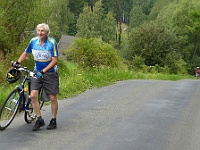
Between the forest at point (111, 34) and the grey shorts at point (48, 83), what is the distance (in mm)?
9571

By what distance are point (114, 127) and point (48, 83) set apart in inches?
66.6

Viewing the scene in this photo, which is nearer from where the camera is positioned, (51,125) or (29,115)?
(51,125)

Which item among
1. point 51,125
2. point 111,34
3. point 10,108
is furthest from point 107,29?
point 10,108

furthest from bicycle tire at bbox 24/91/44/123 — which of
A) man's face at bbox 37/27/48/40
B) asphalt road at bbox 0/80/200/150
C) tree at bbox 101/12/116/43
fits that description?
tree at bbox 101/12/116/43

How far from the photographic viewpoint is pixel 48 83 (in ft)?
25.3

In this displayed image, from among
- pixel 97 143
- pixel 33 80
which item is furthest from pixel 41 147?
→ pixel 33 80

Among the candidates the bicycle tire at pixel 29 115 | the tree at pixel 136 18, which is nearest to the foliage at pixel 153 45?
the bicycle tire at pixel 29 115

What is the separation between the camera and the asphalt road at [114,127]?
7.02 m

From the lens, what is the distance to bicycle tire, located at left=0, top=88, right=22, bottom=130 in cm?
758

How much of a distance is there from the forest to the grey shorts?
957cm

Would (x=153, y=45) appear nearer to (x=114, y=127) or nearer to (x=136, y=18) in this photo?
(x=114, y=127)

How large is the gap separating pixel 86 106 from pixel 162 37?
115 feet

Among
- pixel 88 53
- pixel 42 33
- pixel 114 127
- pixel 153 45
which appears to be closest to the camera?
pixel 42 33

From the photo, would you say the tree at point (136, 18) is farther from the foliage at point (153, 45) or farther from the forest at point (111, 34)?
the foliage at point (153, 45)
